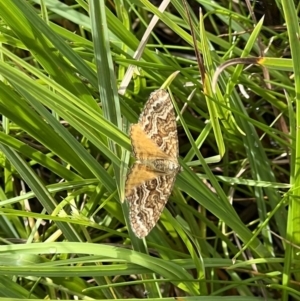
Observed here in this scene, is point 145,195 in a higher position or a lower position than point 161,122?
lower

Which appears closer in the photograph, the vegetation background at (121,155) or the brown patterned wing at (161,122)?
the vegetation background at (121,155)

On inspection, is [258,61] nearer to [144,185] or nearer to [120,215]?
[144,185]

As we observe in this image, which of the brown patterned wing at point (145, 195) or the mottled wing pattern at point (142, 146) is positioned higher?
the mottled wing pattern at point (142, 146)

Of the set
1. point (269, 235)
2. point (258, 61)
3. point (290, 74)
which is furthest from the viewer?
point (290, 74)

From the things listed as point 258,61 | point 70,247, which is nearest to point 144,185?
point 70,247
